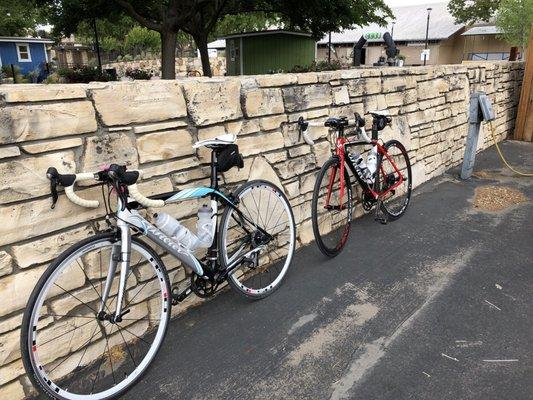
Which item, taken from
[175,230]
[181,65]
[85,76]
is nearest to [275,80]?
[175,230]

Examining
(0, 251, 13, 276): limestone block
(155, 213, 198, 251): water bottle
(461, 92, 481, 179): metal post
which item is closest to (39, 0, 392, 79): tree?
(461, 92, 481, 179): metal post

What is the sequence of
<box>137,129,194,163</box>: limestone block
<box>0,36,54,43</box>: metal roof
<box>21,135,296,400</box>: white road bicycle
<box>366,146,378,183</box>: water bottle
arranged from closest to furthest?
<box>21,135,296,400</box>: white road bicycle, <box>137,129,194,163</box>: limestone block, <box>366,146,378,183</box>: water bottle, <box>0,36,54,43</box>: metal roof

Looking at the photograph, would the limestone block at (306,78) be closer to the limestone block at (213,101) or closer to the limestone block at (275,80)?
the limestone block at (275,80)

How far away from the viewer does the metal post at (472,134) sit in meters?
5.71

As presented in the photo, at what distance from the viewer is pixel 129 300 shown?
8.43 feet

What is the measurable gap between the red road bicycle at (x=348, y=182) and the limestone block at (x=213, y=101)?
733mm

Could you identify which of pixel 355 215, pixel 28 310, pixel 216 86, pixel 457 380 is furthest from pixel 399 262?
pixel 28 310

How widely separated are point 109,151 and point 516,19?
31709 millimetres

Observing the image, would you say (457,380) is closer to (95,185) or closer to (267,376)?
(267,376)

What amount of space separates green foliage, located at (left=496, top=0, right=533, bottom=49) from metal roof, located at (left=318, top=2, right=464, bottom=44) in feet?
38.7

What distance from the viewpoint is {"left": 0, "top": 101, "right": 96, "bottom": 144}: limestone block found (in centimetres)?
197

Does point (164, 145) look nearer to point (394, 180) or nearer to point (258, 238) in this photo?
point (258, 238)

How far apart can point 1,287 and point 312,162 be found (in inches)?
98.6

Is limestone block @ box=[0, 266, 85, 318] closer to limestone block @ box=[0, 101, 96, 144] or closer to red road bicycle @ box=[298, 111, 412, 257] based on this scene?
limestone block @ box=[0, 101, 96, 144]
